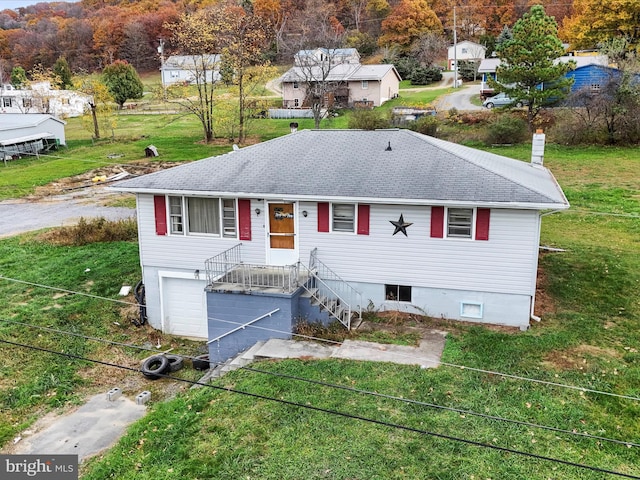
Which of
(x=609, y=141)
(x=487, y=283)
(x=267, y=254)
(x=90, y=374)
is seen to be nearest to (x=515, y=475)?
(x=487, y=283)

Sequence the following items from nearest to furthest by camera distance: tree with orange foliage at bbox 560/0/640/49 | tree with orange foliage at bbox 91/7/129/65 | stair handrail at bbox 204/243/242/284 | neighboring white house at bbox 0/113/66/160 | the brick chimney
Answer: stair handrail at bbox 204/243/242/284 < the brick chimney < neighboring white house at bbox 0/113/66/160 < tree with orange foliage at bbox 560/0/640/49 < tree with orange foliage at bbox 91/7/129/65

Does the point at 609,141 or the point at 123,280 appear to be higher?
the point at 609,141

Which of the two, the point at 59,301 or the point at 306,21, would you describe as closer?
the point at 59,301

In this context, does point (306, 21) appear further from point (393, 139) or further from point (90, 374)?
point (90, 374)

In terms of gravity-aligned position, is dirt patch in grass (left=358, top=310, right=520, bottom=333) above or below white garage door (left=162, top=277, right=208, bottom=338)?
above

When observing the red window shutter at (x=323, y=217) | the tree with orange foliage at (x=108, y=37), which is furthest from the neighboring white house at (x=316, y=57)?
the tree with orange foliage at (x=108, y=37)

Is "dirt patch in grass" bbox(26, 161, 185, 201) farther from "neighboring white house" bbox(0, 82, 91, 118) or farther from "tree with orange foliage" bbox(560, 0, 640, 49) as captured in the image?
"tree with orange foliage" bbox(560, 0, 640, 49)

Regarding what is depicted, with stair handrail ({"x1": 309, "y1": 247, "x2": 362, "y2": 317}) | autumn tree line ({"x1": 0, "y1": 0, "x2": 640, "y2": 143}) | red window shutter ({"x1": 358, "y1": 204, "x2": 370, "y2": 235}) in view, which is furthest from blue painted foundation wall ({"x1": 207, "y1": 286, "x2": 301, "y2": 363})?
autumn tree line ({"x1": 0, "y1": 0, "x2": 640, "y2": 143})
